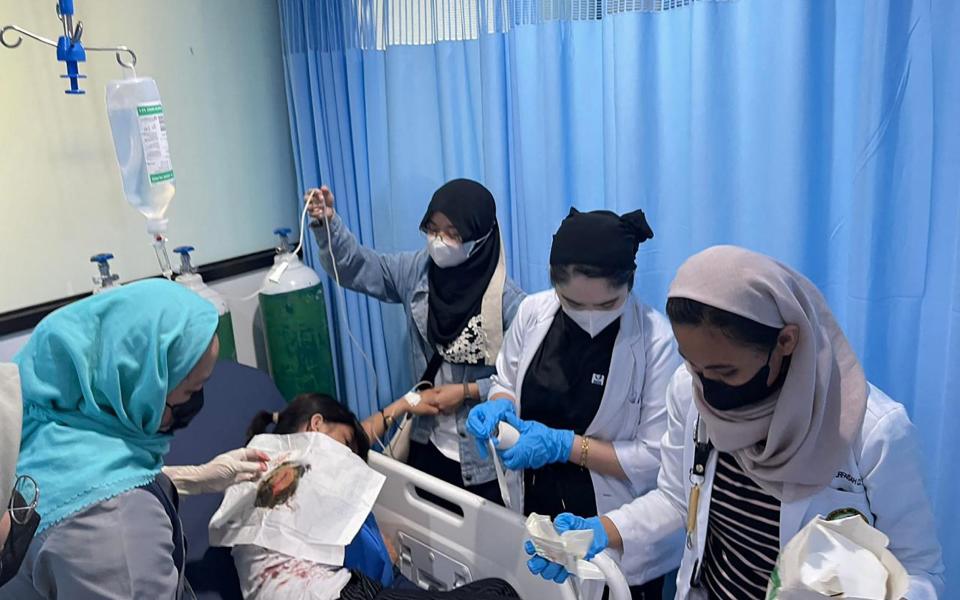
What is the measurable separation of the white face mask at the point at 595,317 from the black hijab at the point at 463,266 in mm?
411

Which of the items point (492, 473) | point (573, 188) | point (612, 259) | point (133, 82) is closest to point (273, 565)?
point (492, 473)

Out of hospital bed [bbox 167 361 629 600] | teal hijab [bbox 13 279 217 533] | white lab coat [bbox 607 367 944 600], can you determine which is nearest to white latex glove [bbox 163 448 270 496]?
hospital bed [bbox 167 361 629 600]

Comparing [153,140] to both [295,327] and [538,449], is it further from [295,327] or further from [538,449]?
[538,449]

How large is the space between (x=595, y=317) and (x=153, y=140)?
1281 millimetres

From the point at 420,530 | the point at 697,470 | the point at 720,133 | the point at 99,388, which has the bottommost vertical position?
the point at 420,530

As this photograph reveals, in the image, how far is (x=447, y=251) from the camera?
6.25 feet

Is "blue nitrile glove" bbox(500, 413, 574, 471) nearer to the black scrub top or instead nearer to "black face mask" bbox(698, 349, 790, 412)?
the black scrub top

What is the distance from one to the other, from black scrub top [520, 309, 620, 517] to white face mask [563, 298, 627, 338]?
0.02 metres

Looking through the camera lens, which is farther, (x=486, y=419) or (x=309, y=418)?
(x=309, y=418)

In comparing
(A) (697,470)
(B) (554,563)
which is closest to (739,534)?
(A) (697,470)

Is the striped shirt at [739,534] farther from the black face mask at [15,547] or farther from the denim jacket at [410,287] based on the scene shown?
the black face mask at [15,547]

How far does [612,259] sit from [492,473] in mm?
766

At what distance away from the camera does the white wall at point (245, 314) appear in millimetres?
2490

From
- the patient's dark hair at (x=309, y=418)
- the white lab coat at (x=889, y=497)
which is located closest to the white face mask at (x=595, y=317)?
the white lab coat at (x=889, y=497)
